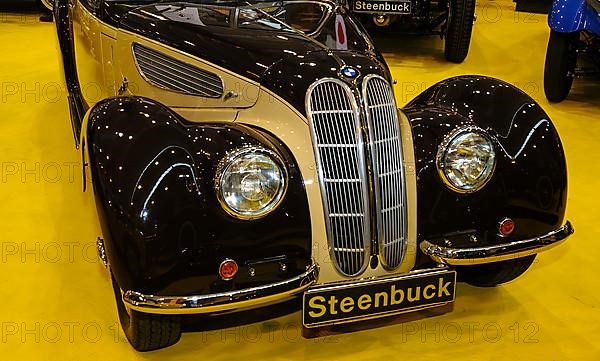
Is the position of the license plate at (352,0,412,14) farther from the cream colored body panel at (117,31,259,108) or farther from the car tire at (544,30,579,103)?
A: the cream colored body panel at (117,31,259,108)

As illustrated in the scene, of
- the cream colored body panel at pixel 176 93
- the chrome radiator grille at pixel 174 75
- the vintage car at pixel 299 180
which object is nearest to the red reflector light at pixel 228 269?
the vintage car at pixel 299 180

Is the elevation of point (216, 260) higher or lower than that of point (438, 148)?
lower

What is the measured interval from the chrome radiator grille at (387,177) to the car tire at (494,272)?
58 cm

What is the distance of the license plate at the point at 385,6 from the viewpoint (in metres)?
6.43

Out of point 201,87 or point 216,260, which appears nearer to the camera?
point 216,260

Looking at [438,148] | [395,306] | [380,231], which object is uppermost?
[438,148]

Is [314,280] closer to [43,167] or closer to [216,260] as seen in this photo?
[216,260]

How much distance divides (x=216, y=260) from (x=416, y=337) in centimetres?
93

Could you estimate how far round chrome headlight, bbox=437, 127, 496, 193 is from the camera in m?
2.59

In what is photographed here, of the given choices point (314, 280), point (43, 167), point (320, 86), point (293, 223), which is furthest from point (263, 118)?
point (43, 167)

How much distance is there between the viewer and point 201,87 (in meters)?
2.94

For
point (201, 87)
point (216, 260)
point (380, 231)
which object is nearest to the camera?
point (216, 260)

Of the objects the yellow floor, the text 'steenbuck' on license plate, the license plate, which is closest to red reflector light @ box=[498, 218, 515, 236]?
the text 'steenbuck' on license plate

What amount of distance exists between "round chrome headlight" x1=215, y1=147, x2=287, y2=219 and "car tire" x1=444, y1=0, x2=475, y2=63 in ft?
15.4
